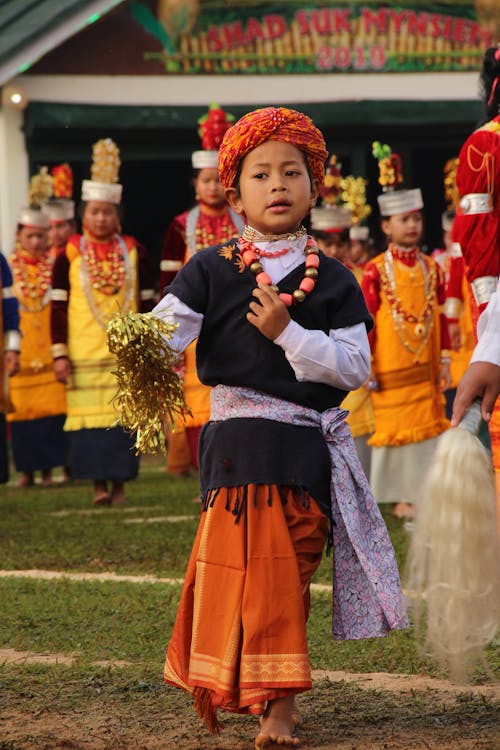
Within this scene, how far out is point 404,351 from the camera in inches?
372

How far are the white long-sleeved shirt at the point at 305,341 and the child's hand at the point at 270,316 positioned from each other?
0.06ft

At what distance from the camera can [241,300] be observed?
427 cm

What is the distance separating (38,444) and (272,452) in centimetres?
819

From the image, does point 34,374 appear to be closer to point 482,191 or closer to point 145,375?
point 482,191

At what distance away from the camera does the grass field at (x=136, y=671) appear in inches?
168

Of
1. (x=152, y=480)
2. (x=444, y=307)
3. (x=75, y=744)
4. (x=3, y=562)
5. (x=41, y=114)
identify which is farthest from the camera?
(x=41, y=114)

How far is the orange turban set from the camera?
14.2 ft

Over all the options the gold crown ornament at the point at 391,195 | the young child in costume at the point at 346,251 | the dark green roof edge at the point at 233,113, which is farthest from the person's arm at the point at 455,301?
the dark green roof edge at the point at 233,113

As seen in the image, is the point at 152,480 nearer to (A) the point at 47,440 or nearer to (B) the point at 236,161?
(A) the point at 47,440

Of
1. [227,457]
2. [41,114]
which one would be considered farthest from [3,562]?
[41,114]

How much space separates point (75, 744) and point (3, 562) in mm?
3562

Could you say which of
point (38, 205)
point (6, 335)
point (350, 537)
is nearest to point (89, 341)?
point (6, 335)

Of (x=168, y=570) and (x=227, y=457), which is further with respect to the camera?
(x=168, y=570)

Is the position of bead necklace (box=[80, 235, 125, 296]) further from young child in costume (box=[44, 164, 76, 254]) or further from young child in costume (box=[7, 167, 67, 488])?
young child in costume (box=[44, 164, 76, 254])
